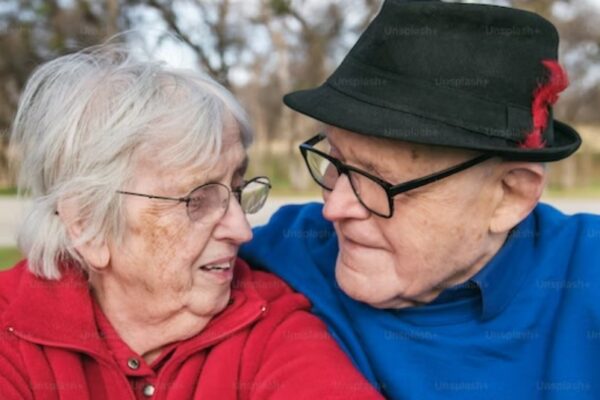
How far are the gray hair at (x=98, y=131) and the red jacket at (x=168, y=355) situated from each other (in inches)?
5.5

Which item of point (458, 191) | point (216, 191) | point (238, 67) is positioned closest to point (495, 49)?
point (458, 191)

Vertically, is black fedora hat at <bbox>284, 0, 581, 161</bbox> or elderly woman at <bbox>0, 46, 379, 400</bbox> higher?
black fedora hat at <bbox>284, 0, 581, 161</bbox>

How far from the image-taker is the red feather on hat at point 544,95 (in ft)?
5.88

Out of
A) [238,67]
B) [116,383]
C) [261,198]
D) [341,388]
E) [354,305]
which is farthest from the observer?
[238,67]

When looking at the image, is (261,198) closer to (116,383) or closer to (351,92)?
(351,92)

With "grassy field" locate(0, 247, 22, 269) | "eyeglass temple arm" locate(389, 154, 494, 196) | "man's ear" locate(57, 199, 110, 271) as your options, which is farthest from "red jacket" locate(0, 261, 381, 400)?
"grassy field" locate(0, 247, 22, 269)

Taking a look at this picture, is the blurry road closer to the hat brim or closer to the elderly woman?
the elderly woman

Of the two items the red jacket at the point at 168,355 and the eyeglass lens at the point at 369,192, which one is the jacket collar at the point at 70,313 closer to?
the red jacket at the point at 168,355

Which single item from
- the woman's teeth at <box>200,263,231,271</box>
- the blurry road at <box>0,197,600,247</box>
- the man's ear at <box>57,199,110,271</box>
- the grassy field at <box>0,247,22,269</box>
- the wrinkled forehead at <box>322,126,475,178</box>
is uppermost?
the wrinkled forehead at <box>322,126,475,178</box>

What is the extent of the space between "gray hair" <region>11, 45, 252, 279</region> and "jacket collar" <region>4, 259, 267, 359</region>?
48 mm

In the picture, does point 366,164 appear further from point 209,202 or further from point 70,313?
point 70,313

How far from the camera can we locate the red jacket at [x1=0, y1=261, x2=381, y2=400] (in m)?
1.76

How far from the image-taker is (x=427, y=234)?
1818mm

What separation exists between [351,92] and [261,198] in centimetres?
55
